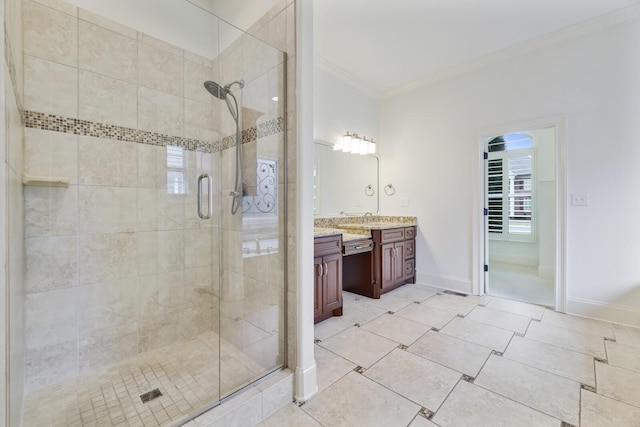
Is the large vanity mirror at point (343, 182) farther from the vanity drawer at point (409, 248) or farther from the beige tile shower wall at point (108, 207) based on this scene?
the beige tile shower wall at point (108, 207)

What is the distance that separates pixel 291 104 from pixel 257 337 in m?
1.50

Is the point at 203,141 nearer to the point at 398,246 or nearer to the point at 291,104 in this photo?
the point at 291,104

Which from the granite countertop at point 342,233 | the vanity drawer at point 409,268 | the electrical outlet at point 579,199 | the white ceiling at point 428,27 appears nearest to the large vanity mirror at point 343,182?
the granite countertop at point 342,233

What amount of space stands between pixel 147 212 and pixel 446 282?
3423 mm

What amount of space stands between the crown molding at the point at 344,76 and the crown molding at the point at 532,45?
1.27ft

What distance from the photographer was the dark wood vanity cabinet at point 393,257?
3.14 metres

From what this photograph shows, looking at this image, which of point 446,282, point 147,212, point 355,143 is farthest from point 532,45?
point 147,212

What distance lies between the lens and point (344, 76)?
3527 mm

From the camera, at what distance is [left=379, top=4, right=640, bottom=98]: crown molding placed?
2418 millimetres

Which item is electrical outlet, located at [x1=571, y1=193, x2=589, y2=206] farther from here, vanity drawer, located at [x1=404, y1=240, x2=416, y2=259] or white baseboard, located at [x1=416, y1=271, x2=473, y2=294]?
vanity drawer, located at [x1=404, y1=240, x2=416, y2=259]

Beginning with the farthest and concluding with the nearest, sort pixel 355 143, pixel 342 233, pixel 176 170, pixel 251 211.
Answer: pixel 355 143
pixel 342 233
pixel 176 170
pixel 251 211

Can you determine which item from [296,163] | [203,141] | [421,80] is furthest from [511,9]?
[203,141]

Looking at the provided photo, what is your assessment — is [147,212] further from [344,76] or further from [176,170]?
[344,76]

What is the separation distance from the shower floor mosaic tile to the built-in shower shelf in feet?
3.95
